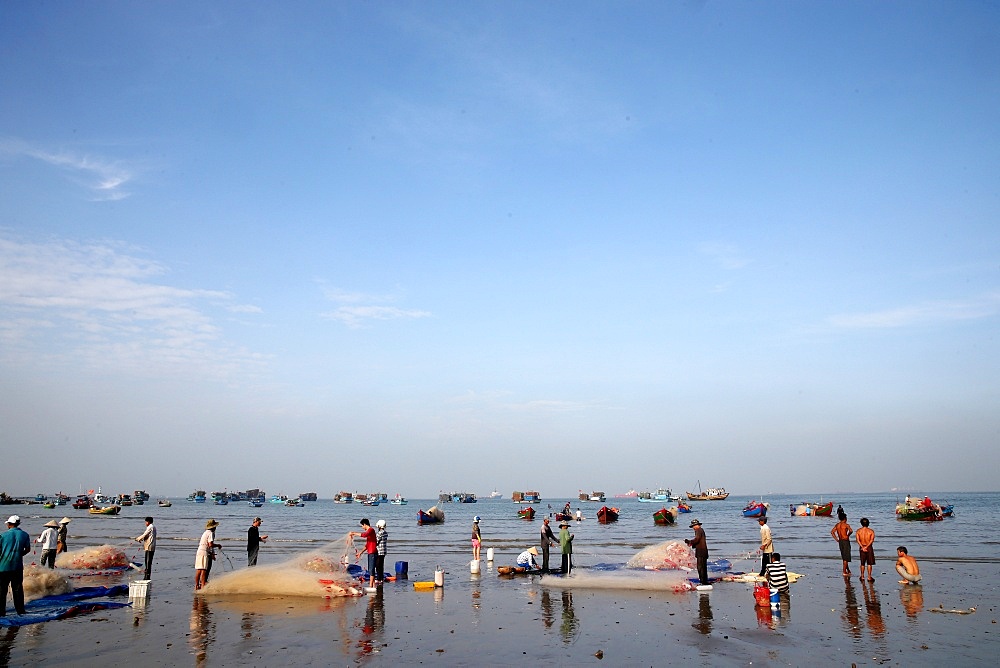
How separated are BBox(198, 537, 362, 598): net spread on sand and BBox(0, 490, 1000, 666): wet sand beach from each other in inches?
14.2

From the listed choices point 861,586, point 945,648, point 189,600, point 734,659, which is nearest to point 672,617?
point 734,659

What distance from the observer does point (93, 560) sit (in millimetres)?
22641

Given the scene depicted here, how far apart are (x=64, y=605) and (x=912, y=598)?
19.1 m

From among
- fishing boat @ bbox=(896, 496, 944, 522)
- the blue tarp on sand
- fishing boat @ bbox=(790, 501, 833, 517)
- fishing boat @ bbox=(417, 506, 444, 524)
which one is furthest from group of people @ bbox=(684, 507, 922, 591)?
fishing boat @ bbox=(790, 501, 833, 517)

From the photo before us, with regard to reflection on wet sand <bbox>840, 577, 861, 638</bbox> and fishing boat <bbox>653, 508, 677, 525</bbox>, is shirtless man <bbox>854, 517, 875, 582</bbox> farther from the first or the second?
fishing boat <bbox>653, 508, 677, 525</bbox>

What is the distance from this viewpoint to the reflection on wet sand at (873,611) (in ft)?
40.4

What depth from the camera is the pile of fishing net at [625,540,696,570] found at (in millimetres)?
21016

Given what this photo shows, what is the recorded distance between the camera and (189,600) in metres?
16.0

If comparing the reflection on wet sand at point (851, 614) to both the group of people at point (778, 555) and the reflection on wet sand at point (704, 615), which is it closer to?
the group of people at point (778, 555)

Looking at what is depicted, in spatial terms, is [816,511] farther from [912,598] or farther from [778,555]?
[778,555]

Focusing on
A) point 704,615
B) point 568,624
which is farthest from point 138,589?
point 704,615

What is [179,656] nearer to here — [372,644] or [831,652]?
[372,644]

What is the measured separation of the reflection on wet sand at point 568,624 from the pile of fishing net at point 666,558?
246 inches

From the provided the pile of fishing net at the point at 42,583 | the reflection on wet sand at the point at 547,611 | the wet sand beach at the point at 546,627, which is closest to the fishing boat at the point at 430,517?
the wet sand beach at the point at 546,627
